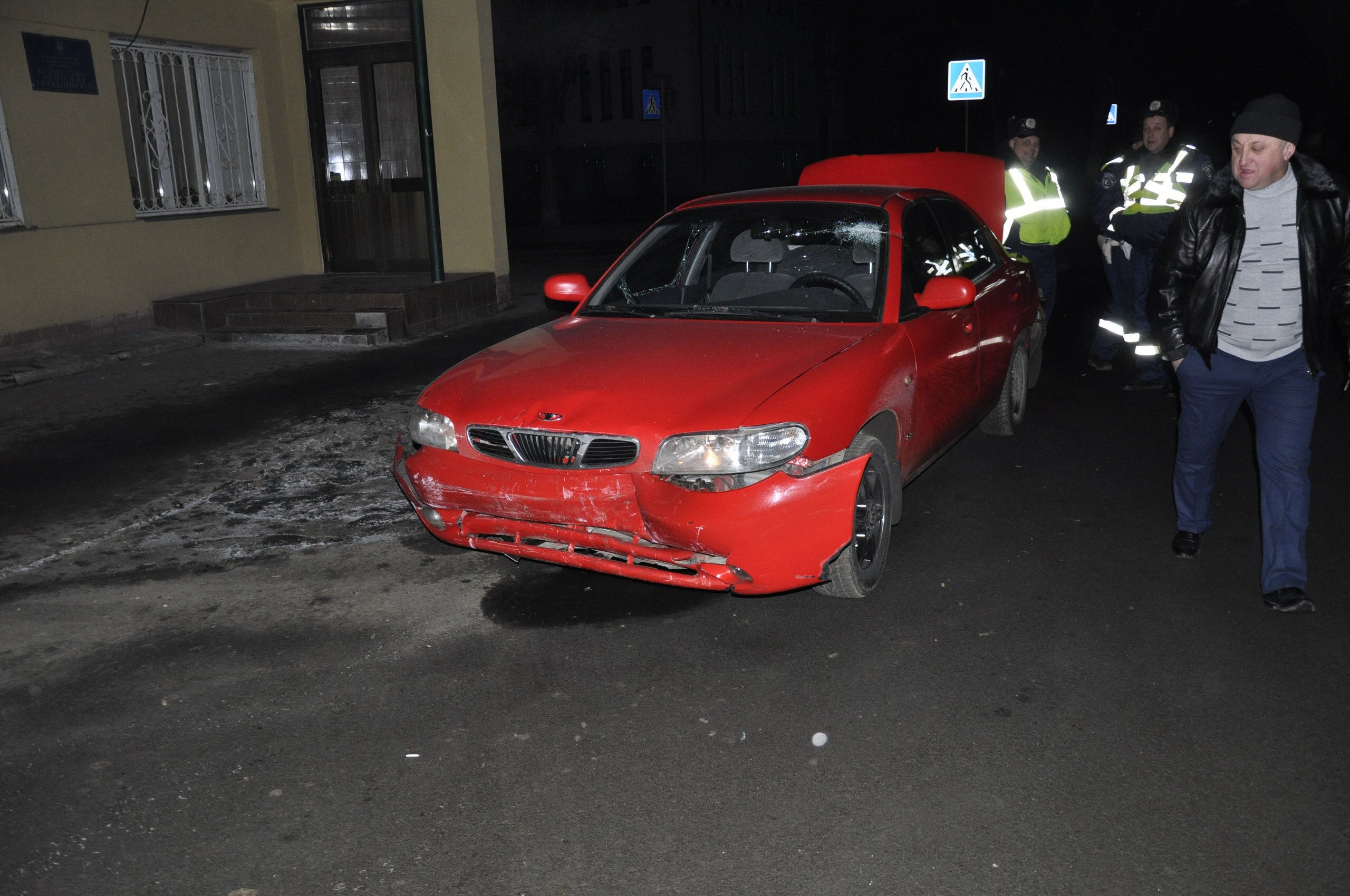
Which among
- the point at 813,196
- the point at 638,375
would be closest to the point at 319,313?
the point at 813,196

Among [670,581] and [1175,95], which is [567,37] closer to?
[670,581]

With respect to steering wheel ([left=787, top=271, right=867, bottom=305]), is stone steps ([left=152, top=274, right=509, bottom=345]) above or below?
below

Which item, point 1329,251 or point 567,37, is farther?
point 567,37

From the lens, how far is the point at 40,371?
9.83 metres

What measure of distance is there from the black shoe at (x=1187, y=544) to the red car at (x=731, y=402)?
1133 mm

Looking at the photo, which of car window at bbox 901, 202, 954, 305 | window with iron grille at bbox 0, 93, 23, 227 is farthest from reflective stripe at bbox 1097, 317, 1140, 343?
window with iron grille at bbox 0, 93, 23, 227

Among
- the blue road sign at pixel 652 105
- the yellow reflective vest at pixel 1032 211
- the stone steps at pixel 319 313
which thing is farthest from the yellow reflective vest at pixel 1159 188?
the blue road sign at pixel 652 105

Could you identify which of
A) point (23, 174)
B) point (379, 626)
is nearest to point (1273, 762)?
point (379, 626)

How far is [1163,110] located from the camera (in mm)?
7848

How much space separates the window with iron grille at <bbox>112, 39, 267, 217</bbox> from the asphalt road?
7.55 meters

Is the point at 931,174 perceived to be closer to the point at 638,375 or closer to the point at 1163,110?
the point at 1163,110

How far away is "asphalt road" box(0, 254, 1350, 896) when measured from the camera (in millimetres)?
2877

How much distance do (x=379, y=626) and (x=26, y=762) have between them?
1312mm

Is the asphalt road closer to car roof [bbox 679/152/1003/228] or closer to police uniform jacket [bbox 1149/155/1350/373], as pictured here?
police uniform jacket [bbox 1149/155/1350/373]
